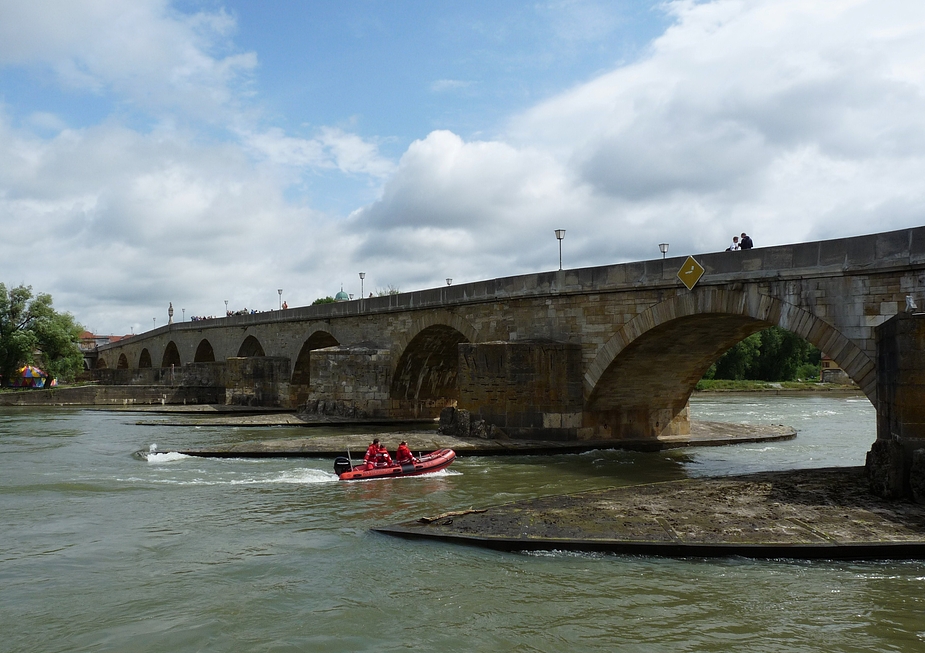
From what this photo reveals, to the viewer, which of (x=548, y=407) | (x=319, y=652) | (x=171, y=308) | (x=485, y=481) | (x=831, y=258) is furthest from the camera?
(x=171, y=308)

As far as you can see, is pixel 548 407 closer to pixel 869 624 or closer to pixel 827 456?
pixel 827 456

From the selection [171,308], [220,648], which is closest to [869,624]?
[220,648]

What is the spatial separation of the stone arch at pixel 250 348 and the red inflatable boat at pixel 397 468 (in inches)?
1074

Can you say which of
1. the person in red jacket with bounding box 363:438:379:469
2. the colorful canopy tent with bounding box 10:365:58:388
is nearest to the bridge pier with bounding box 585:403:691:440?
the person in red jacket with bounding box 363:438:379:469

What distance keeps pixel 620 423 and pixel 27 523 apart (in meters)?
13.4

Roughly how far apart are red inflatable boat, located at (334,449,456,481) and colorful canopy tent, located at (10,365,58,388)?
1596 inches

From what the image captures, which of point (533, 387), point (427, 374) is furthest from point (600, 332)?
point (427, 374)

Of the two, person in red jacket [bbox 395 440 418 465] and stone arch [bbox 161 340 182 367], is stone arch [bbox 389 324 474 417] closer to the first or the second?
person in red jacket [bbox 395 440 418 465]

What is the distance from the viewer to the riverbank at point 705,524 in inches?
360

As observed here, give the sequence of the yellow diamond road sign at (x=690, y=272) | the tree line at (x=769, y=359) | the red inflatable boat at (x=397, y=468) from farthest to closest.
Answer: the tree line at (x=769, y=359)
the yellow diamond road sign at (x=690, y=272)
the red inflatable boat at (x=397, y=468)

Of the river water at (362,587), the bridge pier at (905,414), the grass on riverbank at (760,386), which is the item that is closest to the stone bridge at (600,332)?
the bridge pier at (905,414)

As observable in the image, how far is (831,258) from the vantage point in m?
13.3

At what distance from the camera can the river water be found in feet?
23.3

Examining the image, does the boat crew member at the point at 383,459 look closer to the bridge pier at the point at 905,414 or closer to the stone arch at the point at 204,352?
the bridge pier at the point at 905,414
